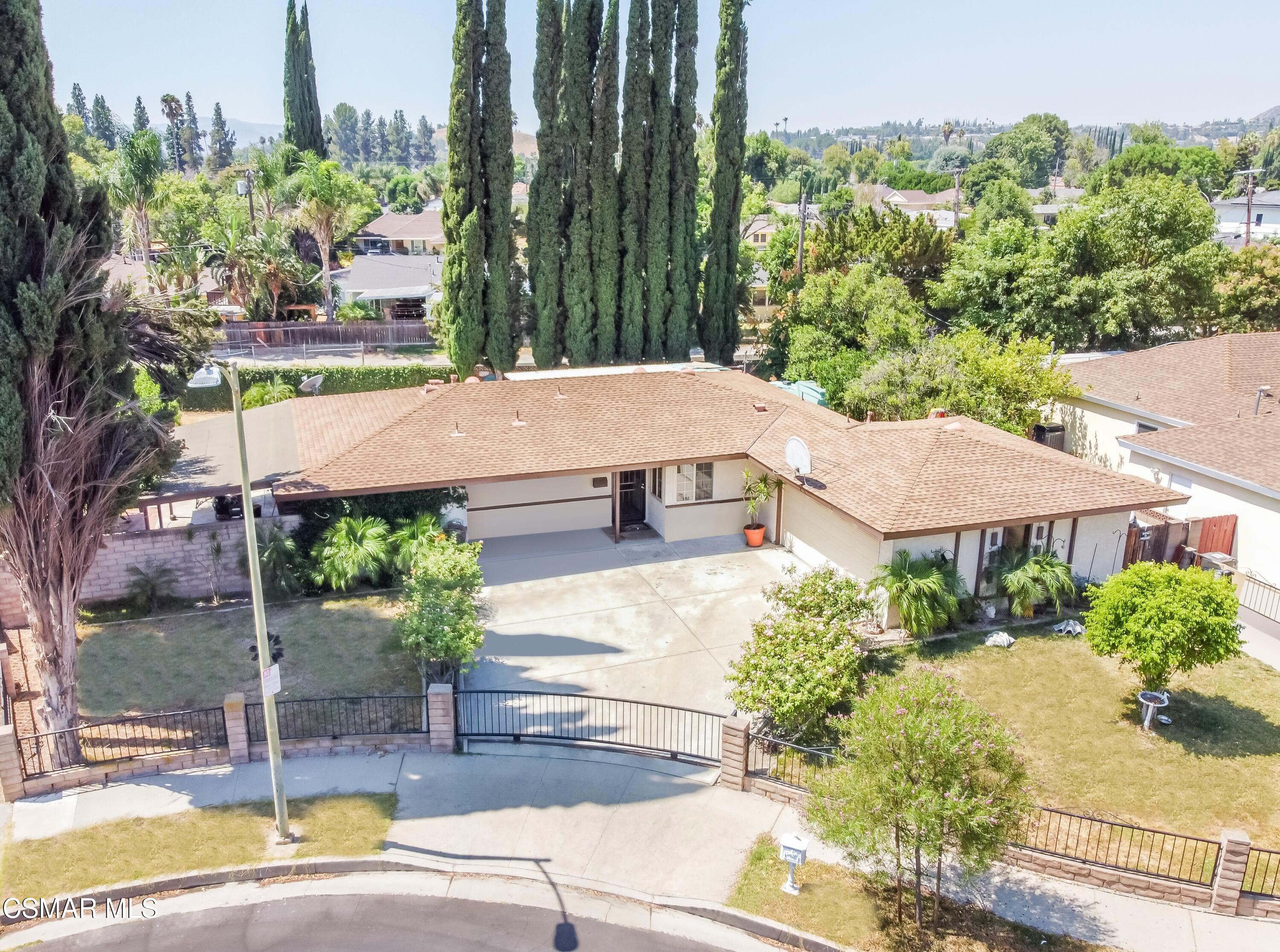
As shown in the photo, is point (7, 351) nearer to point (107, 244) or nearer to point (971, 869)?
point (107, 244)

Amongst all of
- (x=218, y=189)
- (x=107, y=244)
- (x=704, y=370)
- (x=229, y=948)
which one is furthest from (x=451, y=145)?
(x=218, y=189)

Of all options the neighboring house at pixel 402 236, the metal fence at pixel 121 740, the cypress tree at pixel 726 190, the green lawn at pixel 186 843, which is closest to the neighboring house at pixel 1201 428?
the cypress tree at pixel 726 190

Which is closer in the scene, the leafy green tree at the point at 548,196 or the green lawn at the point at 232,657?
the green lawn at the point at 232,657

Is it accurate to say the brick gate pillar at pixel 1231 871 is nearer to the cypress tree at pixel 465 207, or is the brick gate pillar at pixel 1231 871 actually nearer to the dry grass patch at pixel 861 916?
the dry grass patch at pixel 861 916

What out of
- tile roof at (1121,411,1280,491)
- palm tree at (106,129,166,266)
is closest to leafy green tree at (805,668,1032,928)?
tile roof at (1121,411,1280,491)

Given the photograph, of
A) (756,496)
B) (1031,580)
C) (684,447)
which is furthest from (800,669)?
(684,447)
